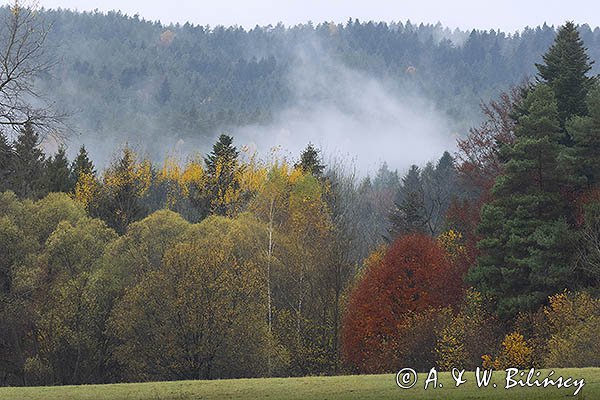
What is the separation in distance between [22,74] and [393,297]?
106 feet

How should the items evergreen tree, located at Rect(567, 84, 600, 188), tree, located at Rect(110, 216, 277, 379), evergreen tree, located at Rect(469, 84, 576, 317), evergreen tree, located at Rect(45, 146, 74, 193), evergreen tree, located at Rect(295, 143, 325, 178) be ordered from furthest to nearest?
evergreen tree, located at Rect(295, 143, 325, 178) < evergreen tree, located at Rect(45, 146, 74, 193) < tree, located at Rect(110, 216, 277, 379) < evergreen tree, located at Rect(567, 84, 600, 188) < evergreen tree, located at Rect(469, 84, 576, 317)

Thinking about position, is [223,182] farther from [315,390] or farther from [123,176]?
[315,390]

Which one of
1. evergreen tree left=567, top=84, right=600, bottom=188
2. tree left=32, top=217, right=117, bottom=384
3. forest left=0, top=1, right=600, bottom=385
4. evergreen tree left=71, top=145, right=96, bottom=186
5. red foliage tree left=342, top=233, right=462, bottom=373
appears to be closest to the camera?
forest left=0, top=1, right=600, bottom=385

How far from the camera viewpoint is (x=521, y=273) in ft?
128

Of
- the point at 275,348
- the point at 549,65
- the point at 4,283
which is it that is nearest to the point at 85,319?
the point at 4,283

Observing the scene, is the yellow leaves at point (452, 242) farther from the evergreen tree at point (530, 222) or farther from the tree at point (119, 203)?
the tree at point (119, 203)

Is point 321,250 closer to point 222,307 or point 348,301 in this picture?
point 348,301

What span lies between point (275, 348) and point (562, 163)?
1899 cm

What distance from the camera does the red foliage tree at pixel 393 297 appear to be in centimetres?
4662

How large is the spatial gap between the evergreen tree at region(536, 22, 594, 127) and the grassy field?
23.6 meters

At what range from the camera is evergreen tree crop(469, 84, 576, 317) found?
124ft

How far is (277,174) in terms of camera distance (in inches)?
2603

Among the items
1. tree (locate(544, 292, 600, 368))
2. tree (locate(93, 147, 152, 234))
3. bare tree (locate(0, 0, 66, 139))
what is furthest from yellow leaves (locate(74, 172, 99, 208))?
bare tree (locate(0, 0, 66, 139))
